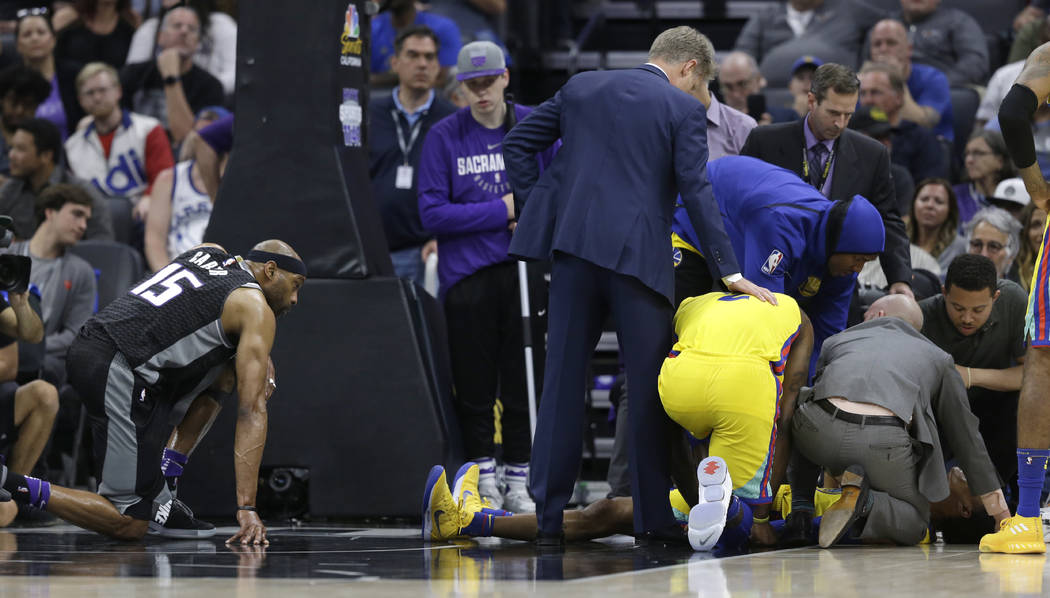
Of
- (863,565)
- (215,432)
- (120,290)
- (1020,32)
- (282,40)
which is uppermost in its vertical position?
(1020,32)

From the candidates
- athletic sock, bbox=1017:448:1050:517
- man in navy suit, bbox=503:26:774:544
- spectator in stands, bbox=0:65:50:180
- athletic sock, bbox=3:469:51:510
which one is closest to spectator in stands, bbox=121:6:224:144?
spectator in stands, bbox=0:65:50:180

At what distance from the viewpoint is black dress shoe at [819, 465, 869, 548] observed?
5590 millimetres

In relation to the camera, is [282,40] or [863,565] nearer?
[863,565]

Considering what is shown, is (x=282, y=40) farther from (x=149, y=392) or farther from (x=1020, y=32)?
(x=1020, y=32)

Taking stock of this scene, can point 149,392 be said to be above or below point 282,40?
below

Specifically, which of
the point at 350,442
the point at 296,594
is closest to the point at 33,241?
the point at 350,442

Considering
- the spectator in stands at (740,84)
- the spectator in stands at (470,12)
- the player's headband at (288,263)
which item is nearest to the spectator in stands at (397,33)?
the spectator in stands at (470,12)

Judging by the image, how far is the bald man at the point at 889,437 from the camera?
572cm

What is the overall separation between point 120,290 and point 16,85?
8.82 feet

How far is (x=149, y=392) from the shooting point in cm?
618

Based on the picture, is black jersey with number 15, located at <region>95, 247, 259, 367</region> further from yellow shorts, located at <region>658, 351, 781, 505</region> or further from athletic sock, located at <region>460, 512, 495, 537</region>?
yellow shorts, located at <region>658, 351, 781, 505</region>

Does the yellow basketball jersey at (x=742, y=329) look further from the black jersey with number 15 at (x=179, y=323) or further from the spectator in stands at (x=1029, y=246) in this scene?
the spectator in stands at (x=1029, y=246)

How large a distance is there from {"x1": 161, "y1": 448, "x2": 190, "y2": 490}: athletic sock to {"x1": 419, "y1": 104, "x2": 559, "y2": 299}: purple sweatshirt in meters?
1.54

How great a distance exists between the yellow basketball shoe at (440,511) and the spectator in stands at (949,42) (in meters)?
6.92
